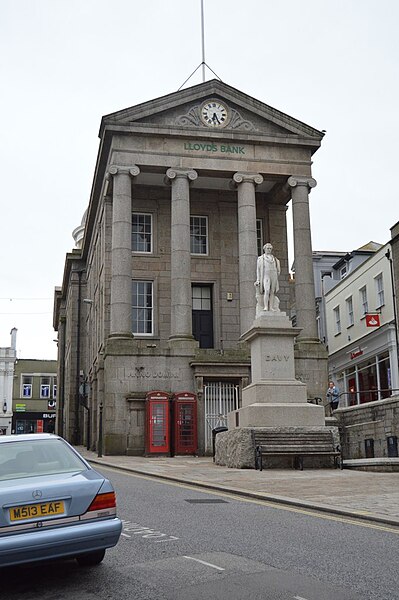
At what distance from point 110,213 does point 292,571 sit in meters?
30.8

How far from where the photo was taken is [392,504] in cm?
1151

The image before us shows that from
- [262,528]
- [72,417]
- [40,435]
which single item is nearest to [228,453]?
[262,528]

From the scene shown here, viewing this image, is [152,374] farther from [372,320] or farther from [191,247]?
[372,320]

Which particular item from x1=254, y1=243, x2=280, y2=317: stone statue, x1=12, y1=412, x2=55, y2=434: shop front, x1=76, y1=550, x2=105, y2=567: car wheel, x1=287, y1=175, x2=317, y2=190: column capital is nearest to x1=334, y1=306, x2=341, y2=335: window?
x1=287, y1=175, x2=317, y2=190: column capital

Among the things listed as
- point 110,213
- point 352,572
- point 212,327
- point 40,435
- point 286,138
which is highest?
point 286,138

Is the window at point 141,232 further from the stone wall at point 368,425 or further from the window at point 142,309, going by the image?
the stone wall at point 368,425

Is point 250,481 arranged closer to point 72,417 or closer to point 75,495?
point 75,495

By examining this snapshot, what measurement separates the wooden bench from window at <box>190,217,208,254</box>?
18830 mm

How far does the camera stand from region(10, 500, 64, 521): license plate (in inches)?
246

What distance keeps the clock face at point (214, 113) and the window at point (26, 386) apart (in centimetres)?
5892

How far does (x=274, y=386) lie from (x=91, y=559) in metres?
14.2

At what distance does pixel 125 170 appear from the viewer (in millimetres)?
33750

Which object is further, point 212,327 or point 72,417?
point 72,417

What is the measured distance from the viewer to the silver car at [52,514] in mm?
6168
